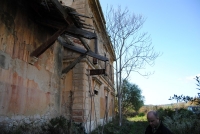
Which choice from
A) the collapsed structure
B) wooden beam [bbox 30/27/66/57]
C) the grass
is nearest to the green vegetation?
the collapsed structure

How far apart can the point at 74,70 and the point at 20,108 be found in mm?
3031

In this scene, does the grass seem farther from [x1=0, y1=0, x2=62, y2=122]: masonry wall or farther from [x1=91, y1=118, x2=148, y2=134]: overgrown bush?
[x1=0, y1=0, x2=62, y2=122]: masonry wall

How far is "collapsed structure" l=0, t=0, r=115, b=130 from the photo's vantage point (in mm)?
4109

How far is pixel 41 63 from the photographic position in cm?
553

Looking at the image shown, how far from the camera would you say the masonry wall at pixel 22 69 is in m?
4.00

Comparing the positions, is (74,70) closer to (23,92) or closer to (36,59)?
(36,59)

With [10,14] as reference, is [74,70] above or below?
below

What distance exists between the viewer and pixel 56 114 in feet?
20.9

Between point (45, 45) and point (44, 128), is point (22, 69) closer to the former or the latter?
point (45, 45)

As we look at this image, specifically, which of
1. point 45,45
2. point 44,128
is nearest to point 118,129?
point 44,128

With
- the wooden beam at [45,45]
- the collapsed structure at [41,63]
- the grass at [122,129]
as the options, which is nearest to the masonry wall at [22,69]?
the collapsed structure at [41,63]

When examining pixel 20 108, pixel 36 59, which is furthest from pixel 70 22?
pixel 20 108

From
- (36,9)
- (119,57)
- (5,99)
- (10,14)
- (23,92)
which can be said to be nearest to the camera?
(5,99)

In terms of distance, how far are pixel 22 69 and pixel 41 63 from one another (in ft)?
3.26
